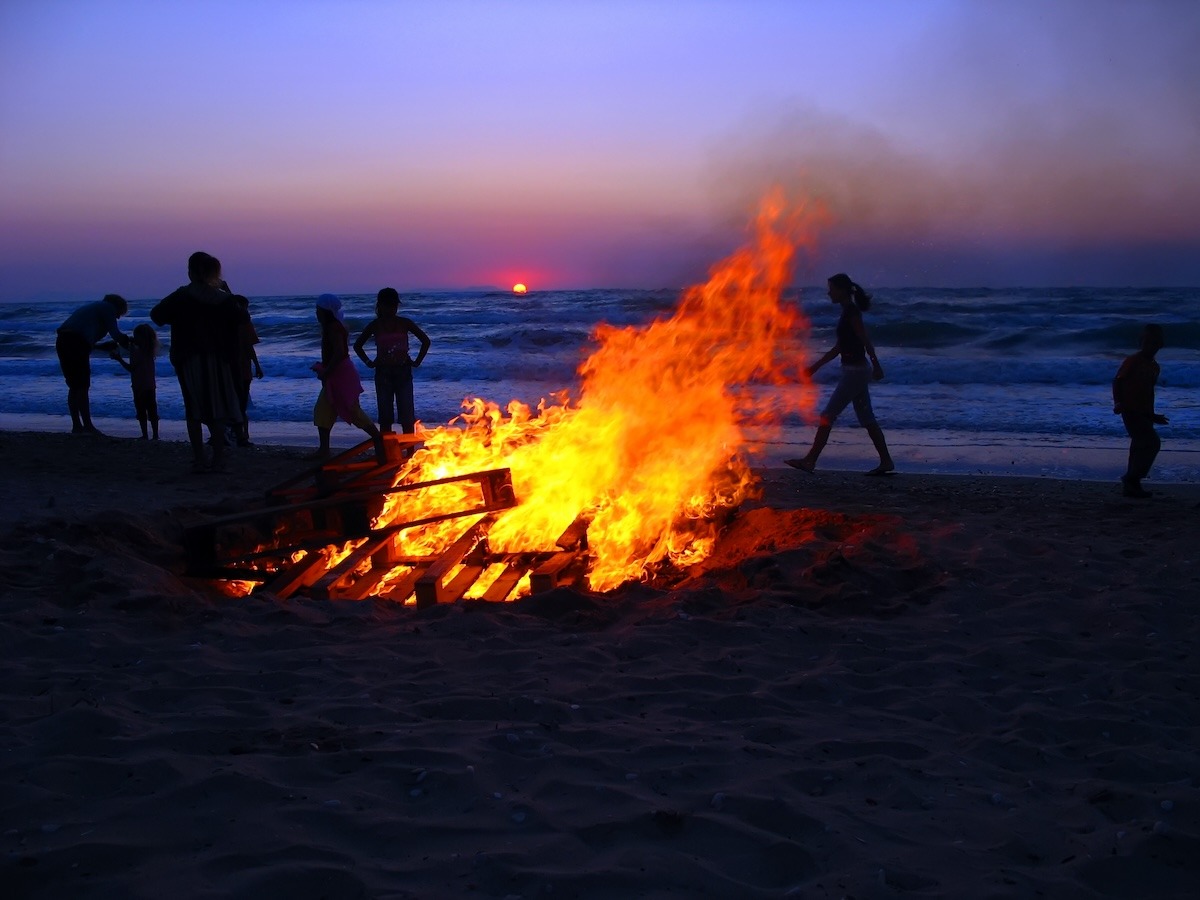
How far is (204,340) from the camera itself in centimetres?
945

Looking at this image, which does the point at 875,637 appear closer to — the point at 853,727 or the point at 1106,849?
the point at 853,727

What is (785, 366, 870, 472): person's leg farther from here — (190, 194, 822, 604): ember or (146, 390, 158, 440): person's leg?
(146, 390, 158, 440): person's leg

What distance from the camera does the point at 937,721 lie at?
4.16 meters

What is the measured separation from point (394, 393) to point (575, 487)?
13.4 feet

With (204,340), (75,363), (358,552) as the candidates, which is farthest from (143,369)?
(358,552)

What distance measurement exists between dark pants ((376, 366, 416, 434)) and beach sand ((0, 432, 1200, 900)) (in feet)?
12.8

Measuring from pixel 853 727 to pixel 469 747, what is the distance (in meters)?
1.59

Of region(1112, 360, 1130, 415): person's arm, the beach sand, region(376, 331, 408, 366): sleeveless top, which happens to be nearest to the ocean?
region(1112, 360, 1130, 415): person's arm

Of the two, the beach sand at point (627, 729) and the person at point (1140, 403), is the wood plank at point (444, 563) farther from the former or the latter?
the person at point (1140, 403)

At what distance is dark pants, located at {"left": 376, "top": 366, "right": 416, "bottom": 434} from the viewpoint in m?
10.5

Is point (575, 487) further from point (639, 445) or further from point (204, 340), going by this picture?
point (204, 340)

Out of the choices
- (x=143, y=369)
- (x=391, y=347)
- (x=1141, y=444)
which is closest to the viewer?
(x=1141, y=444)

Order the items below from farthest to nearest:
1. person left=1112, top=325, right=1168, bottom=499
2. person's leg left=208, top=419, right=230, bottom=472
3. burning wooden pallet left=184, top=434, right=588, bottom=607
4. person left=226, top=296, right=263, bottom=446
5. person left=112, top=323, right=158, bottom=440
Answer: person left=112, top=323, right=158, bottom=440 → person left=226, top=296, right=263, bottom=446 → person's leg left=208, top=419, right=230, bottom=472 → person left=1112, top=325, right=1168, bottom=499 → burning wooden pallet left=184, top=434, right=588, bottom=607

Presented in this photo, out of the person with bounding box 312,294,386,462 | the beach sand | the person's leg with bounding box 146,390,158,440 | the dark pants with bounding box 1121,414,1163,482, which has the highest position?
the person with bounding box 312,294,386,462
